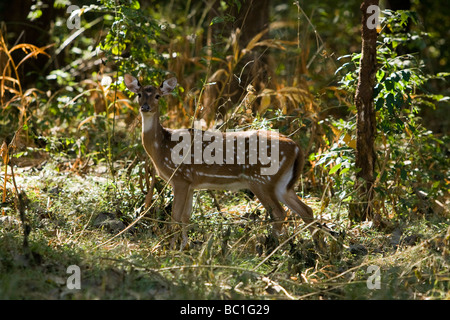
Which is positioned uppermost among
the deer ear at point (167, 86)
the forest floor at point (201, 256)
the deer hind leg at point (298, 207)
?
the deer ear at point (167, 86)

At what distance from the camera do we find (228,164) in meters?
6.21

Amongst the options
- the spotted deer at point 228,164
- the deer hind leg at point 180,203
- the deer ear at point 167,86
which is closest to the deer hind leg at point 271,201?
the spotted deer at point 228,164

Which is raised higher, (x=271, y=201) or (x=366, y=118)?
(x=366, y=118)

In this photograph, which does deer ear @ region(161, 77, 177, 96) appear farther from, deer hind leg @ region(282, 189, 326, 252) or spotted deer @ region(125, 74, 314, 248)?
deer hind leg @ region(282, 189, 326, 252)

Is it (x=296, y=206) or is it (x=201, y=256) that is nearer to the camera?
(x=201, y=256)

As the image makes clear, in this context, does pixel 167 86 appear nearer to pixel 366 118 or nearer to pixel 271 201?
pixel 271 201

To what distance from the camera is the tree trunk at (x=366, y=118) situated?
6176 millimetres

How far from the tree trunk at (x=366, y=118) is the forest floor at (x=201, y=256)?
1.20 ft

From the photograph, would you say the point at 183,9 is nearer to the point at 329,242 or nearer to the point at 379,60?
the point at 379,60

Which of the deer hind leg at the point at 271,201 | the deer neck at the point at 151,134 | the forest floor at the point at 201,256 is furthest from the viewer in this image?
the deer neck at the point at 151,134

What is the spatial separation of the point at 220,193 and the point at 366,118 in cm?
202

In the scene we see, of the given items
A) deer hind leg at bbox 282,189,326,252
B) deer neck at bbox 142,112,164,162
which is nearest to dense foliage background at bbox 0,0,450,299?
deer hind leg at bbox 282,189,326,252

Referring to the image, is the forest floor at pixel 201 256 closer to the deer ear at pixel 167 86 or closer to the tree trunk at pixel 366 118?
the tree trunk at pixel 366 118

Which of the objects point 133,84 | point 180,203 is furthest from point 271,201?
point 133,84
